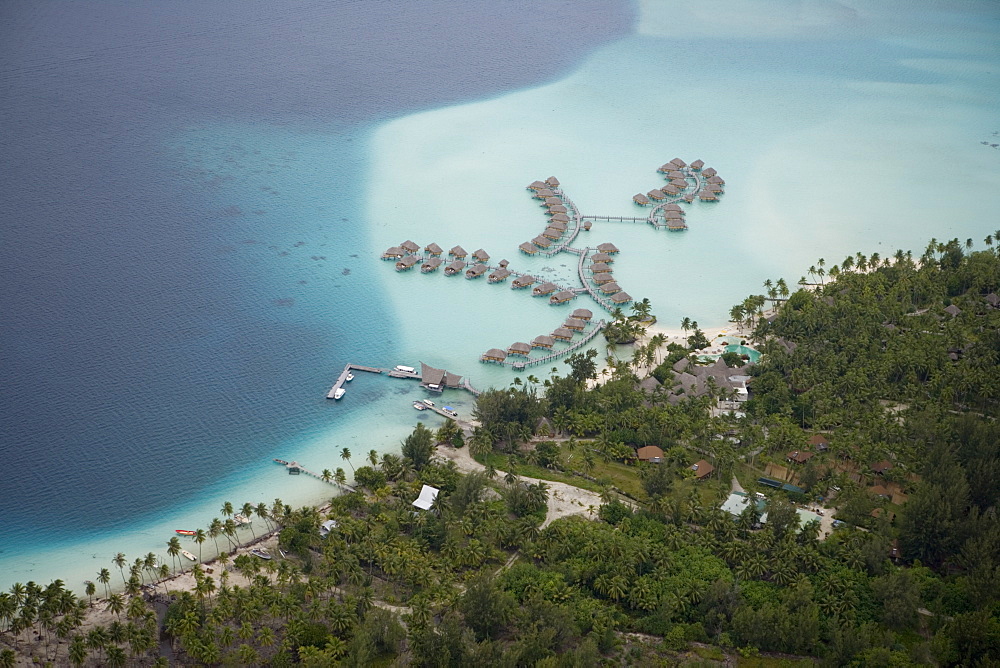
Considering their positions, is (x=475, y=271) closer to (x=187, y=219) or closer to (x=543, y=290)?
(x=543, y=290)

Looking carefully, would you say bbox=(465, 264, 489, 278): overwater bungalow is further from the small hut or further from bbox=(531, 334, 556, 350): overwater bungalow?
bbox=(531, 334, 556, 350): overwater bungalow

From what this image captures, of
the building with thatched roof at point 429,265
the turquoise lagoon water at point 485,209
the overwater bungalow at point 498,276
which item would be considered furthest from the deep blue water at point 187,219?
the overwater bungalow at point 498,276

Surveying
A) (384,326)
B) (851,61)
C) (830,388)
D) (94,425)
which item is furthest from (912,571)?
(851,61)

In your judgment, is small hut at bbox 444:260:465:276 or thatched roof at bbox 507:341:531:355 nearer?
thatched roof at bbox 507:341:531:355

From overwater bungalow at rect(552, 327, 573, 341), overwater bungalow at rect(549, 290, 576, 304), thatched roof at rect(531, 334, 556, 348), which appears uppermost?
overwater bungalow at rect(549, 290, 576, 304)

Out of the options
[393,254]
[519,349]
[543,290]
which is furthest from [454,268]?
[519,349]

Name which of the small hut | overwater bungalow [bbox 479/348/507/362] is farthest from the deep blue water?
overwater bungalow [bbox 479/348/507/362]
